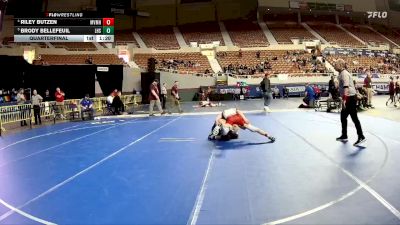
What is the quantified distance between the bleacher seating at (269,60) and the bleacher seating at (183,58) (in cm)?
201

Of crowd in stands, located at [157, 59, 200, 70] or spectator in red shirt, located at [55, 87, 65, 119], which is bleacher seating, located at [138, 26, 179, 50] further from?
spectator in red shirt, located at [55, 87, 65, 119]

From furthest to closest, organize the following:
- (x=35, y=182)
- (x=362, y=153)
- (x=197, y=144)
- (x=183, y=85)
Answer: (x=183, y=85) → (x=197, y=144) → (x=362, y=153) → (x=35, y=182)

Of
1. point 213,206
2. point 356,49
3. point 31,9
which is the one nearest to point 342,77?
point 213,206

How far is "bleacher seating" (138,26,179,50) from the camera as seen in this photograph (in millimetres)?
45312

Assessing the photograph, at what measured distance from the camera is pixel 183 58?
41500 mm

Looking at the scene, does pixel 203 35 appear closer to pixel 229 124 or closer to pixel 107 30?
pixel 107 30

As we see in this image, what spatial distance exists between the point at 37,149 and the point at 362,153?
770 cm

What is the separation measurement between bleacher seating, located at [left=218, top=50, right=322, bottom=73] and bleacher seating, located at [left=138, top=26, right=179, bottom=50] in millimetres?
6788

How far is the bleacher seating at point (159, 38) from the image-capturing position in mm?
45312

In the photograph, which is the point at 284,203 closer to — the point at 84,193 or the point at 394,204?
the point at 394,204

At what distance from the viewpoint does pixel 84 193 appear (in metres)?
5.35

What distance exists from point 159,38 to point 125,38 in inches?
162
